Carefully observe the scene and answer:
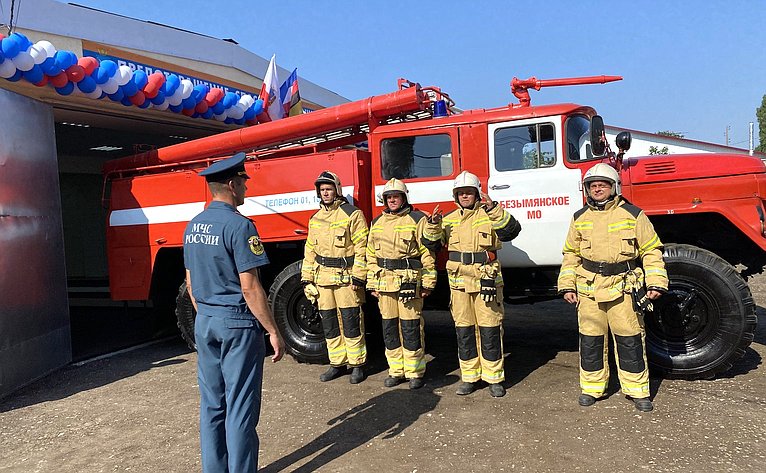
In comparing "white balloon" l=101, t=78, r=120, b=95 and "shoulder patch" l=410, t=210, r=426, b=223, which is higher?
"white balloon" l=101, t=78, r=120, b=95

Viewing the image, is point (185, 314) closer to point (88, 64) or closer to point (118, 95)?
point (118, 95)

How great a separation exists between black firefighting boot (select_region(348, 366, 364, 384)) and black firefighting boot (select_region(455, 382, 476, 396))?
0.96 metres

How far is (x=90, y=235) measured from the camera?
11.5 meters

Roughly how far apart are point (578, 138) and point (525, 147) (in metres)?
0.48

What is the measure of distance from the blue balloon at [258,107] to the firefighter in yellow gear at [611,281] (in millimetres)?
5387

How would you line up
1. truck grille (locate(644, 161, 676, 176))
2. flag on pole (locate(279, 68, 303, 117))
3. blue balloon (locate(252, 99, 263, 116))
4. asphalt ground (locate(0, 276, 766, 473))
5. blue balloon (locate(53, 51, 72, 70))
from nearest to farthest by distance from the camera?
1. asphalt ground (locate(0, 276, 766, 473))
2. truck grille (locate(644, 161, 676, 176))
3. blue balloon (locate(53, 51, 72, 70))
4. blue balloon (locate(252, 99, 263, 116))
5. flag on pole (locate(279, 68, 303, 117))

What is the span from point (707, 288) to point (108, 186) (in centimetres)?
657

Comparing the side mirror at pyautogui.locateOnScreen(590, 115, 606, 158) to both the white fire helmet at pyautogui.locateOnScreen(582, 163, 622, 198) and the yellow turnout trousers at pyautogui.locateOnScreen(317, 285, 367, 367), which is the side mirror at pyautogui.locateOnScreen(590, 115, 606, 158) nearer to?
the white fire helmet at pyautogui.locateOnScreen(582, 163, 622, 198)

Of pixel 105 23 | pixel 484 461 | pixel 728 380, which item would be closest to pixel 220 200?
pixel 484 461

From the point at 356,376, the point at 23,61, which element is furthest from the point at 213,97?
the point at 356,376

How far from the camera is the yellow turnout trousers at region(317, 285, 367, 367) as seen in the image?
4.85 m

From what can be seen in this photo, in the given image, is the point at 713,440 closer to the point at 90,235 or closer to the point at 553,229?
the point at 553,229

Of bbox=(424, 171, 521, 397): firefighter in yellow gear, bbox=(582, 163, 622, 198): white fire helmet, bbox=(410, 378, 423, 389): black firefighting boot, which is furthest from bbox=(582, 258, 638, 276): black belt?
bbox=(410, 378, 423, 389): black firefighting boot

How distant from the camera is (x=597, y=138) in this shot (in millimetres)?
4816
